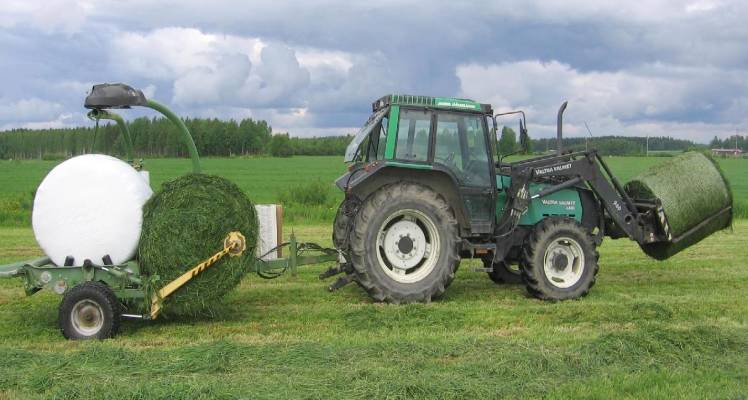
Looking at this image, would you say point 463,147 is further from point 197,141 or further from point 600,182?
point 197,141

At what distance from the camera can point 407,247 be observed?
8688 millimetres

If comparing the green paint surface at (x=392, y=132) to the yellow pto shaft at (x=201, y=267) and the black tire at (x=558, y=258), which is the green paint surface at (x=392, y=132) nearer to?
the black tire at (x=558, y=258)

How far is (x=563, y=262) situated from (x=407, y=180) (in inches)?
80.8

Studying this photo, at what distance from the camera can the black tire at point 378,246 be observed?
27.6 ft

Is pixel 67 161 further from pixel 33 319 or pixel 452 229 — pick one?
pixel 452 229

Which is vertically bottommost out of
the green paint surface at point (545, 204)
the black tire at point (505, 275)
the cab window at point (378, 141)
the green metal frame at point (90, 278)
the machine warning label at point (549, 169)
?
the black tire at point (505, 275)

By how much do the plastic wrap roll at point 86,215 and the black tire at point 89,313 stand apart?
0.32 m

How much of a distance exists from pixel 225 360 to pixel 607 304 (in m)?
4.45

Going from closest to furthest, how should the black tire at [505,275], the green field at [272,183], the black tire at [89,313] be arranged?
the black tire at [89,313] < the black tire at [505,275] < the green field at [272,183]

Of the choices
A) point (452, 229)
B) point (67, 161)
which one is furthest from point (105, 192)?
point (452, 229)

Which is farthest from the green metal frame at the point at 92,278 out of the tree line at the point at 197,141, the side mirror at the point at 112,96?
the tree line at the point at 197,141

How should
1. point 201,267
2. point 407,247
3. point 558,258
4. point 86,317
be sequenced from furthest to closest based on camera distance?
point 558,258 < point 407,247 < point 201,267 < point 86,317

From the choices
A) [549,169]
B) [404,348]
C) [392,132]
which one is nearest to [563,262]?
[549,169]

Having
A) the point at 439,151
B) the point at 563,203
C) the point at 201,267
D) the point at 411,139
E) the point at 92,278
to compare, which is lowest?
the point at 92,278
